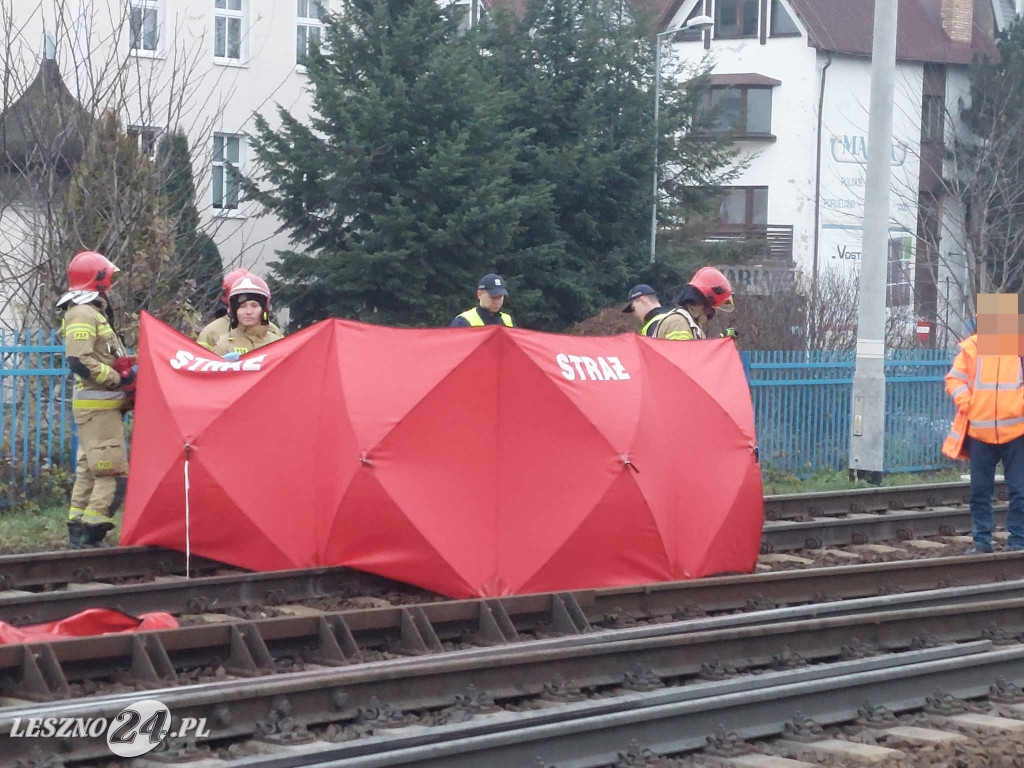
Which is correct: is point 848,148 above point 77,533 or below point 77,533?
above

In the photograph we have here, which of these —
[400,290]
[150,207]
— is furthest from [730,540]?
[400,290]

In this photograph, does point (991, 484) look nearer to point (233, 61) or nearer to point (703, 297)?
point (703, 297)

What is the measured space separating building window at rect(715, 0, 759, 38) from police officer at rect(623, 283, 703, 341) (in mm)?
40267

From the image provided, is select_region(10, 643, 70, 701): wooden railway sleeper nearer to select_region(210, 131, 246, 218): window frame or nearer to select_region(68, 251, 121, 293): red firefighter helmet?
select_region(68, 251, 121, 293): red firefighter helmet

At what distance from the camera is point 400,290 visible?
2356 cm

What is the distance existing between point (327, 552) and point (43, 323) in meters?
8.03

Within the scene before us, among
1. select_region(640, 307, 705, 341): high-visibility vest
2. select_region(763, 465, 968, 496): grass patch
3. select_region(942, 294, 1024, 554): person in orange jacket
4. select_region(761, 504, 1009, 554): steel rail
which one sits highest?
select_region(640, 307, 705, 341): high-visibility vest

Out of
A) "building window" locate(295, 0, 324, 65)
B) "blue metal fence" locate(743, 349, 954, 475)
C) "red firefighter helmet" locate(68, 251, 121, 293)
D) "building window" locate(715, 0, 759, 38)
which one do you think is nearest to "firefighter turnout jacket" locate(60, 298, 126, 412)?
"red firefighter helmet" locate(68, 251, 121, 293)

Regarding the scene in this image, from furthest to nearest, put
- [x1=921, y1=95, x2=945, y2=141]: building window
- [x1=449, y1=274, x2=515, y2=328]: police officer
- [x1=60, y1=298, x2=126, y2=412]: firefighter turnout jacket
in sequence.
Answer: [x1=921, y1=95, x2=945, y2=141]: building window → [x1=449, y1=274, x2=515, y2=328]: police officer → [x1=60, y1=298, x2=126, y2=412]: firefighter turnout jacket

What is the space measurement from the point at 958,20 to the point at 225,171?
3520cm

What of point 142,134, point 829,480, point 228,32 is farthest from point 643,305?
point 228,32

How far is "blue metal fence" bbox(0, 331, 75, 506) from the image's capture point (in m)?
13.0

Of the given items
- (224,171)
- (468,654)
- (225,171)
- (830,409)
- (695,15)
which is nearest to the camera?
(468,654)

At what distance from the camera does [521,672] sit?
714 centimetres
